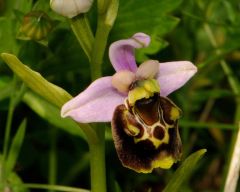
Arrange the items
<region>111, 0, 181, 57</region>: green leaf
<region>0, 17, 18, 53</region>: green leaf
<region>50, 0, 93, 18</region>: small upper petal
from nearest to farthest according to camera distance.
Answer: <region>50, 0, 93, 18</region>: small upper petal
<region>0, 17, 18, 53</region>: green leaf
<region>111, 0, 181, 57</region>: green leaf

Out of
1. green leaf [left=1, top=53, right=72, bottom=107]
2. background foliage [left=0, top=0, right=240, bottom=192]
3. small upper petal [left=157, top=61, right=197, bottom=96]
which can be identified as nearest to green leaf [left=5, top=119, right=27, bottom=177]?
background foliage [left=0, top=0, right=240, bottom=192]

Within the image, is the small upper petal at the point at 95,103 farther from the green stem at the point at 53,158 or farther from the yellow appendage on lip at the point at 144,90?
the green stem at the point at 53,158

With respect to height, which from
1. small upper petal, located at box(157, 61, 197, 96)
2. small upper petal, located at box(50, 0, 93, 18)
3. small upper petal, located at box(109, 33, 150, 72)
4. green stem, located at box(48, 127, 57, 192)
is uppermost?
small upper petal, located at box(50, 0, 93, 18)

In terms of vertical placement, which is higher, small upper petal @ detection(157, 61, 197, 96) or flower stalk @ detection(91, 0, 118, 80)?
flower stalk @ detection(91, 0, 118, 80)

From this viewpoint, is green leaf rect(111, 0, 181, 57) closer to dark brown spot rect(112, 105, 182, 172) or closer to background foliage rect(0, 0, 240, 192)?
background foliage rect(0, 0, 240, 192)

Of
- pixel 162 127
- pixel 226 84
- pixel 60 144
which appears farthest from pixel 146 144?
pixel 226 84

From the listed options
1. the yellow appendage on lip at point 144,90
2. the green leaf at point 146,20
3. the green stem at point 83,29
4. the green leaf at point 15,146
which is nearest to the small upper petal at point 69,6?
the green stem at point 83,29

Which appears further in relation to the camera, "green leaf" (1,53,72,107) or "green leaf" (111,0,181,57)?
"green leaf" (111,0,181,57)

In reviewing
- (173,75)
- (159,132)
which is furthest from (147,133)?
(173,75)
